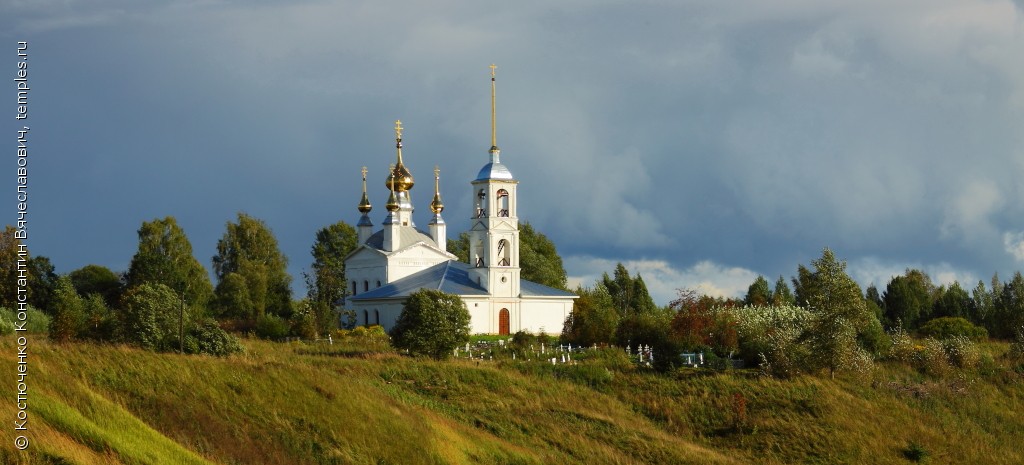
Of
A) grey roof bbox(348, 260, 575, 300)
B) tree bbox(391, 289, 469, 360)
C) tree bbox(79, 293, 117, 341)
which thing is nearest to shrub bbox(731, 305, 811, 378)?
tree bbox(391, 289, 469, 360)

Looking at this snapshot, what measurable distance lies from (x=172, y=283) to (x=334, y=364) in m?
37.9

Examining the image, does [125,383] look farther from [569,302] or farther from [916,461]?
[569,302]

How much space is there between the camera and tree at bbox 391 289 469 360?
1960 inches

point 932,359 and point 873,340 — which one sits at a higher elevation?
point 873,340

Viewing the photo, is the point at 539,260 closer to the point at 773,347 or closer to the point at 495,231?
the point at 495,231

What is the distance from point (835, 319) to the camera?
157 feet

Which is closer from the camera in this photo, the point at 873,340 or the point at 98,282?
the point at 873,340

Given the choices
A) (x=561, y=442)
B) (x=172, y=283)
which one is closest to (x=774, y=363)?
(x=561, y=442)

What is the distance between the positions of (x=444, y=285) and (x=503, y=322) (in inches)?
145

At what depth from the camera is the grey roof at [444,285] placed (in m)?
66.2

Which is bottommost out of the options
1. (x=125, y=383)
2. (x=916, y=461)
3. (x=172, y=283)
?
(x=916, y=461)

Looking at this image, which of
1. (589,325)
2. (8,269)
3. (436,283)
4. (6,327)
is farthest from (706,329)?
(8,269)

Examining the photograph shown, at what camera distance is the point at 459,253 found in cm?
9775

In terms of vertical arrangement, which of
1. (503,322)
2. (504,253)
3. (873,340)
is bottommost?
(873,340)
